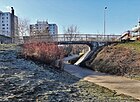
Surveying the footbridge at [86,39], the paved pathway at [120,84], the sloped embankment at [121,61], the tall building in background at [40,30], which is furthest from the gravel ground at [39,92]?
the tall building in background at [40,30]

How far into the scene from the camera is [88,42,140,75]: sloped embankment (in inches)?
1060

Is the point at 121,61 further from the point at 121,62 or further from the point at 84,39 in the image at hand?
the point at 84,39

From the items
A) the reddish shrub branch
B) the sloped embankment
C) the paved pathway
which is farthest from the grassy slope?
the reddish shrub branch

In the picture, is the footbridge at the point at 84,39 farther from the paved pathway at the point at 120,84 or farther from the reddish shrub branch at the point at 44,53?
the paved pathway at the point at 120,84

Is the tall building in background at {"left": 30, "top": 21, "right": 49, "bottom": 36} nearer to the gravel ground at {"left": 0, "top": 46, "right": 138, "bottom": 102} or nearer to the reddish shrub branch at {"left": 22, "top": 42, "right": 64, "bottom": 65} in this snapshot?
the reddish shrub branch at {"left": 22, "top": 42, "right": 64, "bottom": 65}

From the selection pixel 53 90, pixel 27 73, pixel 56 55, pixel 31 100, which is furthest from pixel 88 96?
pixel 56 55

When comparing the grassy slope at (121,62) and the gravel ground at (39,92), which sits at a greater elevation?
the grassy slope at (121,62)

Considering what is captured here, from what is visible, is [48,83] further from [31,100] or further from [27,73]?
[31,100]

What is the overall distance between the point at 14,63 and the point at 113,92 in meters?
9.38

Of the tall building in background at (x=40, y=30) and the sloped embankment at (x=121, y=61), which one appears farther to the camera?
the tall building in background at (x=40, y=30)

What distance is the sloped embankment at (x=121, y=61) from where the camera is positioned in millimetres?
26913

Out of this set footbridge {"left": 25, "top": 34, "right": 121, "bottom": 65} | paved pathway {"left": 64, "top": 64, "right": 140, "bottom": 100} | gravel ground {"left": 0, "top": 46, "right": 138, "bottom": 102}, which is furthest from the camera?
footbridge {"left": 25, "top": 34, "right": 121, "bottom": 65}

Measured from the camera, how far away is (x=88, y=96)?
1409cm

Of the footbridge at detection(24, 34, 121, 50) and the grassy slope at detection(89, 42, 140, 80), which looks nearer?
the grassy slope at detection(89, 42, 140, 80)
